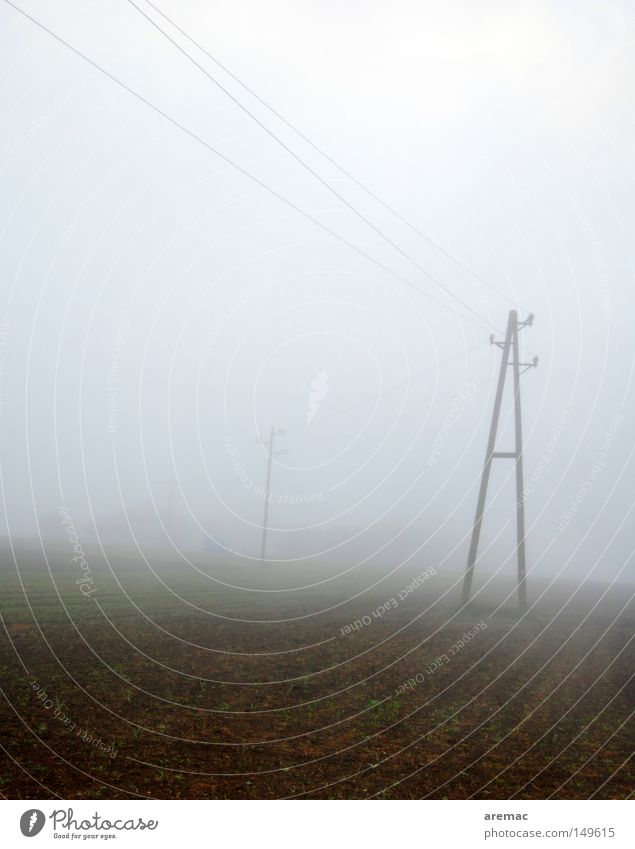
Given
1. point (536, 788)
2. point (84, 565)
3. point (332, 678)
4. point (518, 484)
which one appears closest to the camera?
point (536, 788)

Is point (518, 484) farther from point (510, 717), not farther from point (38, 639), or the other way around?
point (38, 639)

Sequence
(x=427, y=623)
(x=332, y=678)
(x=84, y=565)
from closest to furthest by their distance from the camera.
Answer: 1. (x=332, y=678)
2. (x=427, y=623)
3. (x=84, y=565)

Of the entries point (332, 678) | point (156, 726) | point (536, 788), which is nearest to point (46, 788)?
point (156, 726)

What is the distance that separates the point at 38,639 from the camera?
16500 mm

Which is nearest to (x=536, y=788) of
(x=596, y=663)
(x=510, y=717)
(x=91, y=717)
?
(x=510, y=717)

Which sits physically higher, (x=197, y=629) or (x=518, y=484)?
(x=518, y=484)

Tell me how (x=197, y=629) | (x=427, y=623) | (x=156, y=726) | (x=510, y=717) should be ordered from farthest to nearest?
1. (x=427, y=623)
2. (x=197, y=629)
3. (x=510, y=717)
4. (x=156, y=726)

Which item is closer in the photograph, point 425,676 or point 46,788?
point 46,788

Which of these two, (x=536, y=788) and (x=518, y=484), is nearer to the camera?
(x=536, y=788)

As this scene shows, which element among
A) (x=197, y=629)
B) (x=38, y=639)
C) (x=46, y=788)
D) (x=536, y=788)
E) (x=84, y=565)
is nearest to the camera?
(x=46, y=788)

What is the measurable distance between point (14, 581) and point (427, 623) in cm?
1783

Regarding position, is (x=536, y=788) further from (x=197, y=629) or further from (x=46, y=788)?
(x=197, y=629)

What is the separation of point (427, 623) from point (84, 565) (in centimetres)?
2456

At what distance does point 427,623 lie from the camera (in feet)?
80.0
